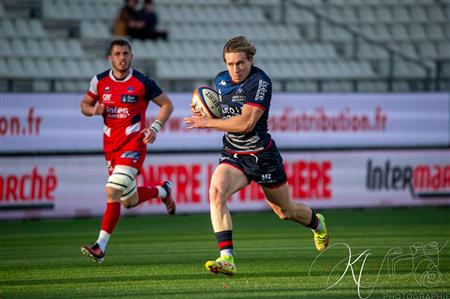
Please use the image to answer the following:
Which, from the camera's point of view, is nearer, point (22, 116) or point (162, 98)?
point (162, 98)

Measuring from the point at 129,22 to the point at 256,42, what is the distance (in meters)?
3.18

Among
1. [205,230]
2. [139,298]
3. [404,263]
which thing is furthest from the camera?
[205,230]

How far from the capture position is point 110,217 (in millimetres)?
10695

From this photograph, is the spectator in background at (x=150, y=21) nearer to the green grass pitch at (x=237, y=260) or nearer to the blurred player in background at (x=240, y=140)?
the green grass pitch at (x=237, y=260)

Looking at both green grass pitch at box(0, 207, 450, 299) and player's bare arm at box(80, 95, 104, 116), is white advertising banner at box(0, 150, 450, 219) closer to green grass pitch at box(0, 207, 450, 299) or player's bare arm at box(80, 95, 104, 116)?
green grass pitch at box(0, 207, 450, 299)

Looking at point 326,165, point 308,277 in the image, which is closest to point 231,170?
point 308,277

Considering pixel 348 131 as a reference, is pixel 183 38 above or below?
above

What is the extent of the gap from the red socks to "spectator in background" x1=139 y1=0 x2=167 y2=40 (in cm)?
1016

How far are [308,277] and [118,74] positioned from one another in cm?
365

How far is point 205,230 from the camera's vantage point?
596 inches

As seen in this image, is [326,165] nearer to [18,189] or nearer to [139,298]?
[18,189]

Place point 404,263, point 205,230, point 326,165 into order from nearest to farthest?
1. point 404,263
2. point 205,230
3. point 326,165

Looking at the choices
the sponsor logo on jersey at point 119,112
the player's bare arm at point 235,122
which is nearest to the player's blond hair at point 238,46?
the player's bare arm at point 235,122

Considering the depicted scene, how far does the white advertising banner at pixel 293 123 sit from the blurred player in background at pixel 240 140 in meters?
8.50
